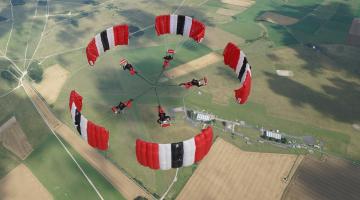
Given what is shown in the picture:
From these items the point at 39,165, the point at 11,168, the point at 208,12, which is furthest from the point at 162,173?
the point at 208,12

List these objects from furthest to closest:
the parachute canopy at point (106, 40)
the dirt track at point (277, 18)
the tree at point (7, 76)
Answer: the dirt track at point (277, 18)
the tree at point (7, 76)
the parachute canopy at point (106, 40)

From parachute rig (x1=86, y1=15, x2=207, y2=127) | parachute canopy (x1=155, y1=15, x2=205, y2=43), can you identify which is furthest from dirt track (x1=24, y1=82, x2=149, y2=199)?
parachute canopy (x1=155, y1=15, x2=205, y2=43)

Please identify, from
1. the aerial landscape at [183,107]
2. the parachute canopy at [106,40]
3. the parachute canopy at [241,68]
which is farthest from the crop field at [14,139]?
the parachute canopy at [241,68]

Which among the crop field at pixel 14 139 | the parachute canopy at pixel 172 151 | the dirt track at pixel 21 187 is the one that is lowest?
the dirt track at pixel 21 187

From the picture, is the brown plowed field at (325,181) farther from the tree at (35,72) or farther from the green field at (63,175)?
the tree at (35,72)

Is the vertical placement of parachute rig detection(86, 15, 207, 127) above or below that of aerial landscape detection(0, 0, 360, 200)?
above

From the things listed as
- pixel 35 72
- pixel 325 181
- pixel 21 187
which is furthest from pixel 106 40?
pixel 325 181

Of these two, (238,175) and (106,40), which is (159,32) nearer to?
(106,40)

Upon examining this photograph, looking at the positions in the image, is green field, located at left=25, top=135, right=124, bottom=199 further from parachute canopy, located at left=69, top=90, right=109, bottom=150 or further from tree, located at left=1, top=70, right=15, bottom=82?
tree, located at left=1, top=70, right=15, bottom=82
